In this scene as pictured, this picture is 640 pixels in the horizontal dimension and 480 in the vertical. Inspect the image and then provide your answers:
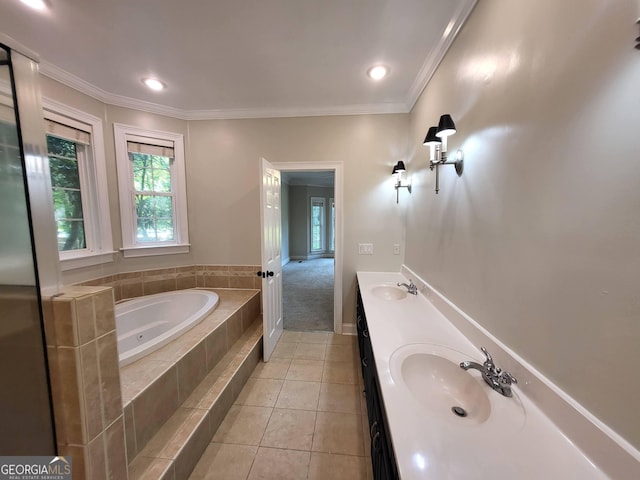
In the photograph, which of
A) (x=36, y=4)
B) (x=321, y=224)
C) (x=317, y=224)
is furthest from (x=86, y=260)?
A: (x=321, y=224)

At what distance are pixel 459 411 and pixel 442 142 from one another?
150 centimetres

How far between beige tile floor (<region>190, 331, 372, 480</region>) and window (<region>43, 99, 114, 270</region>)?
6.94 ft

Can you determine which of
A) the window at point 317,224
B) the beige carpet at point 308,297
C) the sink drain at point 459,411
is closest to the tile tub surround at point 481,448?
the sink drain at point 459,411

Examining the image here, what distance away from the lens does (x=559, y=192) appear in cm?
77

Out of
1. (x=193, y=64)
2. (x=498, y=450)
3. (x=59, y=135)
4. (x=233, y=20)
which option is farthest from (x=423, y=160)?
(x=59, y=135)

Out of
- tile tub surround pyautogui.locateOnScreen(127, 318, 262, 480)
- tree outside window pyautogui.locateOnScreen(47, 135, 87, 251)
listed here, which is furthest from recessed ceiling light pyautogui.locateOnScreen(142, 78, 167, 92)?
tile tub surround pyautogui.locateOnScreen(127, 318, 262, 480)

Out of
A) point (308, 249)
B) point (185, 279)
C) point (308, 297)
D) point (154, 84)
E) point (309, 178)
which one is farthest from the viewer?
point (308, 249)

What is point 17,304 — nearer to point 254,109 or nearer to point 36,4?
point 36,4

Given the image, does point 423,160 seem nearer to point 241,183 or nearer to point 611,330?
point 611,330

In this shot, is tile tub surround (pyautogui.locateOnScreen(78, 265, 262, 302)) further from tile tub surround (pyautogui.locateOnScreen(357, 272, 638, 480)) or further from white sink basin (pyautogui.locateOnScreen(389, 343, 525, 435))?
tile tub surround (pyautogui.locateOnScreen(357, 272, 638, 480))

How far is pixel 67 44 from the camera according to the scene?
178 cm

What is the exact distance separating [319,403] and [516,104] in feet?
7.37

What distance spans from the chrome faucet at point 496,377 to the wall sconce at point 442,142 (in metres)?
1.05

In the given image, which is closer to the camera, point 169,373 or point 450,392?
point 450,392
